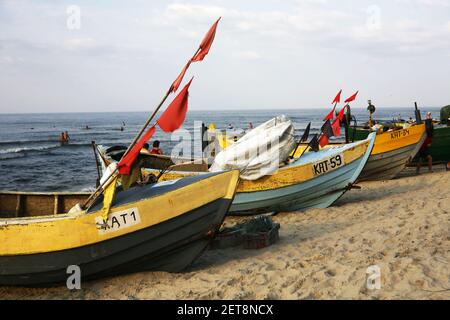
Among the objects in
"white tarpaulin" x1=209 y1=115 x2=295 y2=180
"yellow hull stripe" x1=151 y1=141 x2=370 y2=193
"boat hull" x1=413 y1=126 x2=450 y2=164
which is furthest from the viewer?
"boat hull" x1=413 y1=126 x2=450 y2=164

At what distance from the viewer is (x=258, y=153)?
9.51 metres

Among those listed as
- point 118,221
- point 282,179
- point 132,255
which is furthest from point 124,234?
point 282,179

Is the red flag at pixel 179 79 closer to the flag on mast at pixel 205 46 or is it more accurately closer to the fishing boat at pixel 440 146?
the flag on mast at pixel 205 46

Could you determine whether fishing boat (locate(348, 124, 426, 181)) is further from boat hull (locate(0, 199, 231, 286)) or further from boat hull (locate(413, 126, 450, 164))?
boat hull (locate(0, 199, 231, 286))

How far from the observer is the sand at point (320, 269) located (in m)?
5.45

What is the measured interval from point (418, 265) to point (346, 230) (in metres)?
2.44

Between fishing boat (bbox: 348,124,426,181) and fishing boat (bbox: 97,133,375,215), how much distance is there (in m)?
4.06

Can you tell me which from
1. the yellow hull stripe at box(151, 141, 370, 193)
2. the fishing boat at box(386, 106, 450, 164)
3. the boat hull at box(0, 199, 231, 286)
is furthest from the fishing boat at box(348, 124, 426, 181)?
the boat hull at box(0, 199, 231, 286)

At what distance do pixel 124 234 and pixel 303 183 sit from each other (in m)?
5.09

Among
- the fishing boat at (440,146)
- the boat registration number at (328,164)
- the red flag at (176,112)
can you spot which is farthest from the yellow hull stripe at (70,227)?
the fishing boat at (440,146)

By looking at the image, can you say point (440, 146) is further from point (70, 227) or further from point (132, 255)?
point (70, 227)

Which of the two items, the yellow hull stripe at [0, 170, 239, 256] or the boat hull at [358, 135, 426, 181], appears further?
the boat hull at [358, 135, 426, 181]

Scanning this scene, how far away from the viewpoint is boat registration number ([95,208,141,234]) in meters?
5.91
